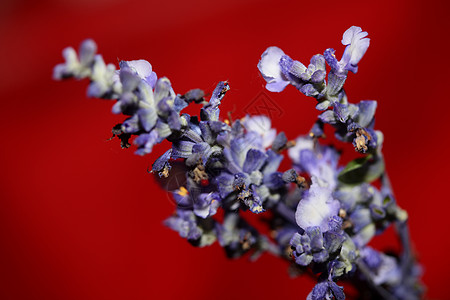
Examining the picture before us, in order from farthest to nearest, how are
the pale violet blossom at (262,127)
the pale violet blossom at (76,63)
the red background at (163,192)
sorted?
the red background at (163,192), the pale violet blossom at (262,127), the pale violet blossom at (76,63)

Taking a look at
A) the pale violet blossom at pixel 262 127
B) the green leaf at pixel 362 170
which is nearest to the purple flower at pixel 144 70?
the pale violet blossom at pixel 262 127

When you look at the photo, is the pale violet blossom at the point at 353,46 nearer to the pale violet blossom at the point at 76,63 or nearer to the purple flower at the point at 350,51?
the purple flower at the point at 350,51

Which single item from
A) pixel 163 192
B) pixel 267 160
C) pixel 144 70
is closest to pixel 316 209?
pixel 267 160

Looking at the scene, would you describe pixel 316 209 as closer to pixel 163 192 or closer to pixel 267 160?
pixel 267 160

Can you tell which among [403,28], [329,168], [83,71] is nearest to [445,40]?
[403,28]

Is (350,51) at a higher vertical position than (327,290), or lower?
higher

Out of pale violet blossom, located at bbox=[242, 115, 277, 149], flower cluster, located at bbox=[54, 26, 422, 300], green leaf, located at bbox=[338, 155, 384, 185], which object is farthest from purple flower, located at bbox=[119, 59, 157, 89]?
green leaf, located at bbox=[338, 155, 384, 185]
